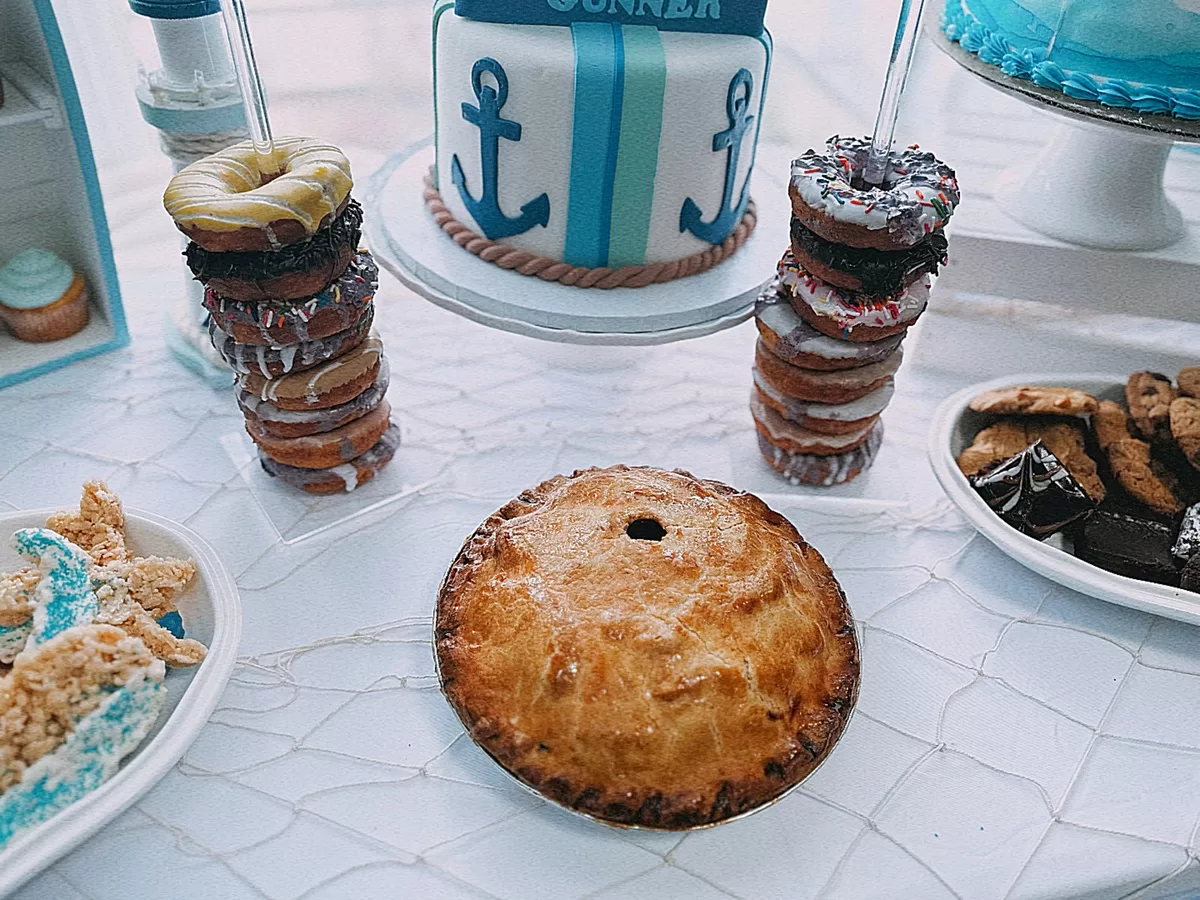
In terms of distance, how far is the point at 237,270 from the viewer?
1.17m

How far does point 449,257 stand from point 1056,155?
1.09 meters

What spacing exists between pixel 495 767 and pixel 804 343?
0.67 meters

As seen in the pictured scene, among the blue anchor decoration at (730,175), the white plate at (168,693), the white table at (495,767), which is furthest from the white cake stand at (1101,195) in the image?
the white plate at (168,693)

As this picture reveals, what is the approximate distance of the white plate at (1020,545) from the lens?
1.25m

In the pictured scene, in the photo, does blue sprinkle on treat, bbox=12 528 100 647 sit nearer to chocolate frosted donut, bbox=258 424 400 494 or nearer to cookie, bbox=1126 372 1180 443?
chocolate frosted donut, bbox=258 424 400 494

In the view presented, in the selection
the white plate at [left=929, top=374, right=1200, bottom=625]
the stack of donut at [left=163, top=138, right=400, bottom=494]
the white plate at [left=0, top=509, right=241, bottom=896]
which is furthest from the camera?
the white plate at [left=929, top=374, right=1200, bottom=625]

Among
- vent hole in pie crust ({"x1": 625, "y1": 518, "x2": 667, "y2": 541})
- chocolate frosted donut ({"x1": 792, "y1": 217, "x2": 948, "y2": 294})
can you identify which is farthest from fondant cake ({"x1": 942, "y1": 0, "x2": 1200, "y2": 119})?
vent hole in pie crust ({"x1": 625, "y1": 518, "x2": 667, "y2": 541})

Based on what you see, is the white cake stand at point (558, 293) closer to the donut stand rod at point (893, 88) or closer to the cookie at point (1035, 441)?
the donut stand rod at point (893, 88)

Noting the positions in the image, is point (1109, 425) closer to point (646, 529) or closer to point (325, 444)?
point (646, 529)

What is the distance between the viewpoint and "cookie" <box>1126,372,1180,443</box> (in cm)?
144

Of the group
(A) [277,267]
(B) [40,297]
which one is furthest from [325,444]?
(B) [40,297]

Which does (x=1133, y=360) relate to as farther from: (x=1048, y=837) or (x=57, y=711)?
(x=57, y=711)

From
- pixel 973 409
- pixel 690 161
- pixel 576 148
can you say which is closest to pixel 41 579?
pixel 576 148

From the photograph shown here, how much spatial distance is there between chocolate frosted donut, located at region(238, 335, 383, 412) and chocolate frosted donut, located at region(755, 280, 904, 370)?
54cm
